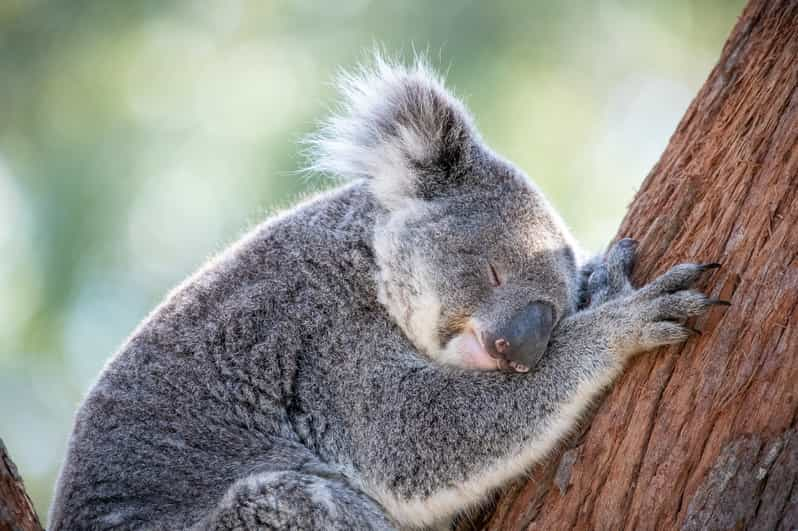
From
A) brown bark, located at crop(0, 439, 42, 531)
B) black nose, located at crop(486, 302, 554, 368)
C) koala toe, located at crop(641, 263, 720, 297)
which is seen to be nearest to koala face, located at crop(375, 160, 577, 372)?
black nose, located at crop(486, 302, 554, 368)

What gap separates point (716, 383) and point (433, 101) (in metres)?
1.89

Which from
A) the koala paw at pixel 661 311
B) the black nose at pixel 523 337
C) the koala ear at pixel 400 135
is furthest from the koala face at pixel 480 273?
the koala paw at pixel 661 311

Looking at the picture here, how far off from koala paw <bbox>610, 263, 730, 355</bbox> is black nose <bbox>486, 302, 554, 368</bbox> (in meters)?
0.31

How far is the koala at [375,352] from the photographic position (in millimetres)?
3621

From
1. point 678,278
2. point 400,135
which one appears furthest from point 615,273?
point 400,135

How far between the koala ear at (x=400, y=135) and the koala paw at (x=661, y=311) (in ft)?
3.60

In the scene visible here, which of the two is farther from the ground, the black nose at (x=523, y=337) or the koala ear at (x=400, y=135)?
the koala ear at (x=400, y=135)

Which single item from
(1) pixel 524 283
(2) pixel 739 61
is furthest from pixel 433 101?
(2) pixel 739 61

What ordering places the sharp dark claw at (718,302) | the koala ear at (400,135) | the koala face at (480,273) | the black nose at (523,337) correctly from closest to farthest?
the sharp dark claw at (718,302) < the black nose at (523,337) < the koala face at (480,273) < the koala ear at (400,135)

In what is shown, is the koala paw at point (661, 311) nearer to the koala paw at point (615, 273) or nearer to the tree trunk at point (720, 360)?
the tree trunk at point (720, 360)

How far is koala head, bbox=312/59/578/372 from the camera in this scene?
12.6ft

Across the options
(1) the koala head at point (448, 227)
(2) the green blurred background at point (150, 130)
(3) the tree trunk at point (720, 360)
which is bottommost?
(3) the tree trunk at point (720, 360)

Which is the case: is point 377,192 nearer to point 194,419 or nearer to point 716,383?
point 194,419

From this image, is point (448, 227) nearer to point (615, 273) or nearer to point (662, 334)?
point (615, 273)
